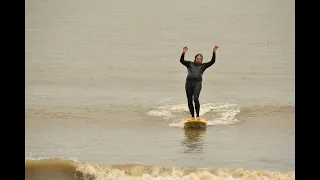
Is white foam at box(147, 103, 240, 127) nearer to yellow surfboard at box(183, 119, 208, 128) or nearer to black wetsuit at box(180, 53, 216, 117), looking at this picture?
yellow surfboard at box(183, 119, 208, 128)

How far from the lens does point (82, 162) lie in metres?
7.50

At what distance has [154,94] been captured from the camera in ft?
35.4

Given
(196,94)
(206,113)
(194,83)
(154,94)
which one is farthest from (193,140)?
(154,94)

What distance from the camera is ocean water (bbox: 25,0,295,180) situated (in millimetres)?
7609

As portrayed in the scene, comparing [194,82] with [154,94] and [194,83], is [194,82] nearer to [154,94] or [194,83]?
[194,83]

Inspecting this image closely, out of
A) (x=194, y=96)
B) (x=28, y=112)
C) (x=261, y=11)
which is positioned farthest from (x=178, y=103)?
(x=261, y=11)

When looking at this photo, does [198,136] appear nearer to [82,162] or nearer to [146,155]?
[146,155]

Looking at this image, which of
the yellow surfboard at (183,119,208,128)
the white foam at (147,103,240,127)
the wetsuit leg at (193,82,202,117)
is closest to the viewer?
the yellow surfboard at (183,119,208,128)

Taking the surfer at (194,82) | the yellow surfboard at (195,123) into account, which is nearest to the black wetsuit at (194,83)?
the surfer at (194,82)

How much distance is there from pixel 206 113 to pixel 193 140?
1.36m

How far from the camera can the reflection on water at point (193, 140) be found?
810cm

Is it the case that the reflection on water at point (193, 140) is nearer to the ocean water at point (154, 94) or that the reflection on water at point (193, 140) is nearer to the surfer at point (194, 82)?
the ocean water at point (154, 94)

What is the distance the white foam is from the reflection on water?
1.09ft

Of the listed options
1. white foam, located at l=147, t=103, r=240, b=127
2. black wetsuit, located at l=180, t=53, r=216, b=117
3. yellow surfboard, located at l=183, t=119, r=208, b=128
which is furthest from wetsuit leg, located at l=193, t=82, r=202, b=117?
white foam, located at l=147, t=103, r=240, b=127
